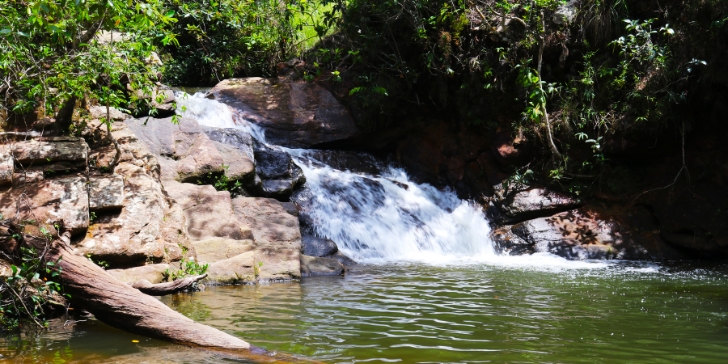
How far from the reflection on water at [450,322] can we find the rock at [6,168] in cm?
263

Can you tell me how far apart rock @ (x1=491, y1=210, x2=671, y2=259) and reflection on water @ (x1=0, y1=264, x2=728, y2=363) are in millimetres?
2994

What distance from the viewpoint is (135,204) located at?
7762 millimetres

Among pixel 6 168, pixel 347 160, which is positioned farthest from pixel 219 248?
pixel 347 160

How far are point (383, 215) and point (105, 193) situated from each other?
6577 millimetres

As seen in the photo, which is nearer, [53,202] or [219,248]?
[53,202]

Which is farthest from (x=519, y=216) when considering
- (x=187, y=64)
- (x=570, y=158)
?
(x=187, y=64)

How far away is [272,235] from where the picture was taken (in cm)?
980

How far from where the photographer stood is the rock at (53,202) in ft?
22.3

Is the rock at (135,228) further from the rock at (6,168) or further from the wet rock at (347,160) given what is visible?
the wet rock at (347,160)

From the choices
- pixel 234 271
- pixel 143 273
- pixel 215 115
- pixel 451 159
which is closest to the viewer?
pixel 143 273

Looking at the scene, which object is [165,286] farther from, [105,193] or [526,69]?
[526,69]

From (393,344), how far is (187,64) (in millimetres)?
15149

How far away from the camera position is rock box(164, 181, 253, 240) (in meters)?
9.15

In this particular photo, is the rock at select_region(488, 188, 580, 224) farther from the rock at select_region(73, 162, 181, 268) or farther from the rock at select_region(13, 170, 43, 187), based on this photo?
the rock at select_region(13, 170, 43, 187)
